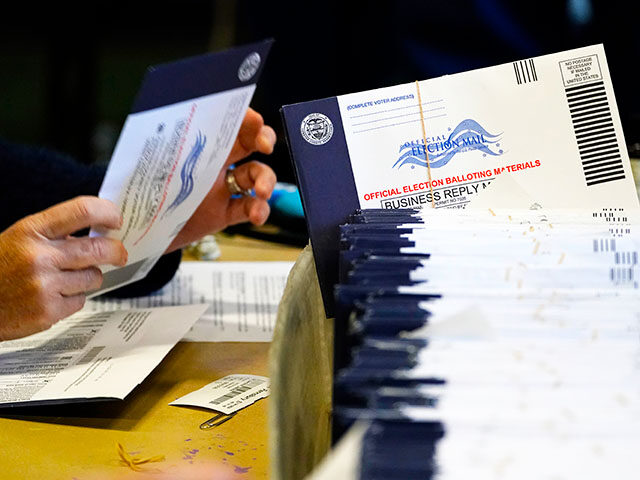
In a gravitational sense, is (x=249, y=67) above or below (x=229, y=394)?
above

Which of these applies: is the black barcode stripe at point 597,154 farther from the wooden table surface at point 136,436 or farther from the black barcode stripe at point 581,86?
the wooden table surface at point 136,436

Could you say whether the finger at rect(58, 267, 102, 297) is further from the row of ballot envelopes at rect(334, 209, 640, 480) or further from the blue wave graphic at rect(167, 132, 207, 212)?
the row of ballot envelopes at rect(334, 209, 640, 480)

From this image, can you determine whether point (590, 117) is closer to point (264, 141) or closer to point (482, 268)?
point (482, 268)

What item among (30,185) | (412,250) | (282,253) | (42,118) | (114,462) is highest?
(42,118)

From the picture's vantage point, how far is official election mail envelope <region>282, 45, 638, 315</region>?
669 mm

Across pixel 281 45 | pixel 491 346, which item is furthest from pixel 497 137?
pixel 281 45

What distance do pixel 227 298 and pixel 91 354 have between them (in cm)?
26

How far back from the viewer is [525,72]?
2.29 ft

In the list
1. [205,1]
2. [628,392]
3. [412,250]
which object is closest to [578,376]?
[628,392]

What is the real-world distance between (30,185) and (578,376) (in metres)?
0.95

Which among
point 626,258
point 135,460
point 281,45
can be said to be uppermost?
point 281,45

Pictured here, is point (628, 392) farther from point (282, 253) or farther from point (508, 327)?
point (282, 253)

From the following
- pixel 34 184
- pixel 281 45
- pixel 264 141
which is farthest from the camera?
pixel 281 45

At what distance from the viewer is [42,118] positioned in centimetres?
379
